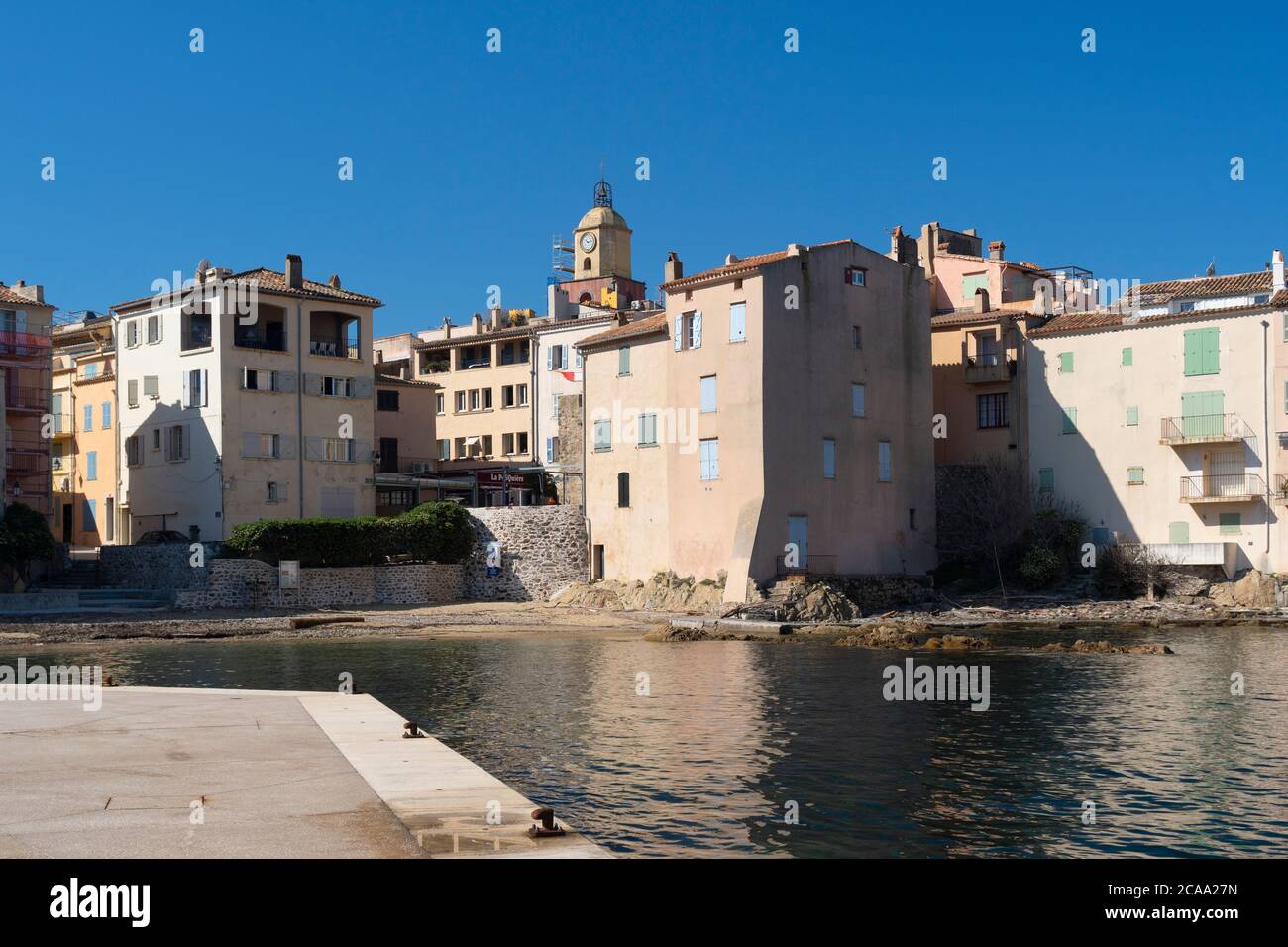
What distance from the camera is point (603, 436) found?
210ft

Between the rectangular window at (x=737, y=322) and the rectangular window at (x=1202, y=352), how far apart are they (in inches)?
832

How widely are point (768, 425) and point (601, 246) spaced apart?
2291 inches

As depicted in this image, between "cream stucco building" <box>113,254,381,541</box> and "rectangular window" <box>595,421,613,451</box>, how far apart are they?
1230 centimetres

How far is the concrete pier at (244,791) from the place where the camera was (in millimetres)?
10680

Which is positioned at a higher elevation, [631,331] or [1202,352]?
[631,331]

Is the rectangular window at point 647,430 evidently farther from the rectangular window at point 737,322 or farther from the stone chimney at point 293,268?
the stone chimney at point 293,268

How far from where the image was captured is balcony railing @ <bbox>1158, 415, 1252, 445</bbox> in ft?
196

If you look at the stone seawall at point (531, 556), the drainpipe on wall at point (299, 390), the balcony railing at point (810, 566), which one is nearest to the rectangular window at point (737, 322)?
the balcony railing at point (810, 566)

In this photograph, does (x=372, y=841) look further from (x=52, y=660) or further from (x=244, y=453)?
(x=244, y=453)

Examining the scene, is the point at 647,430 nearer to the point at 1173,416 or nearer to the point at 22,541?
the point at 1173,416

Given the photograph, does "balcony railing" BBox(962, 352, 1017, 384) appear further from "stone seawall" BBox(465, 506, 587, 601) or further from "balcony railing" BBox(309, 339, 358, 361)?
"balcony railing" BBox(309, 339, 358, 361)

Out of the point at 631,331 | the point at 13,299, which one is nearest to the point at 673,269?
the point at 631,331

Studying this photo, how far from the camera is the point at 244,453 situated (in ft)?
206
